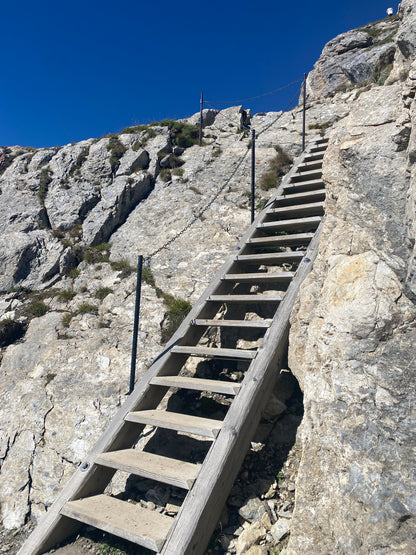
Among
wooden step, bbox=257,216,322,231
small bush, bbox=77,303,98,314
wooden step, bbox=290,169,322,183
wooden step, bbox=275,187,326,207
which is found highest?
wooden step, bbox=290,169,322,183

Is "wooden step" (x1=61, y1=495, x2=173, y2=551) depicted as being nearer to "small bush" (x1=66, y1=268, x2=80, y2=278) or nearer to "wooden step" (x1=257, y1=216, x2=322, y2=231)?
"wooden step" (x1=257, y1=216, x2=322, y2=231)

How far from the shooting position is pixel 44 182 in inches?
565

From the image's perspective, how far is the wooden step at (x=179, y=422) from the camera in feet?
13.6

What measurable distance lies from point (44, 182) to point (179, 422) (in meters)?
13.0

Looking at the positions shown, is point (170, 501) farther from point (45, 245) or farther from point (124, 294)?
point (45, 245)

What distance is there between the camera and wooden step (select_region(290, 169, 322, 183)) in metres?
8.72

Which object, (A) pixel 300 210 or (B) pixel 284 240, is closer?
(B) pixel 284 240

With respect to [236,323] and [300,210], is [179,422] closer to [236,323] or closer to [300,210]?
[236,323]

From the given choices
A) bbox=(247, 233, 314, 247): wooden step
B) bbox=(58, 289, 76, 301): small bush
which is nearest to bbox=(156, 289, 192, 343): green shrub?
bbox=(247, 233, 314, 247): wooden step

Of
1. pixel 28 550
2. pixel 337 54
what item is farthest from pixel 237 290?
pixel 337 54

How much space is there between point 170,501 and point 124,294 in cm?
515

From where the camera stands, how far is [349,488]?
A: 3.11m

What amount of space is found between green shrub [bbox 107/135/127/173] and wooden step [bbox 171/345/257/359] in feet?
35.4

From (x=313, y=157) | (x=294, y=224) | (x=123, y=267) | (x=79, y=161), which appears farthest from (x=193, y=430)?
(x=79, y=161)
